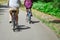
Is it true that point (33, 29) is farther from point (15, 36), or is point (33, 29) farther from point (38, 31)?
point (15, 36)

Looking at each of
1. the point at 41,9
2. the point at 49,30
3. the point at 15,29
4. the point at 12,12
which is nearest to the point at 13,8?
the point at 12,12

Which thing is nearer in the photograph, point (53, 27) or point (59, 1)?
point (53, 27)

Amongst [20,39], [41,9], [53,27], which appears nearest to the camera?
[20,39]

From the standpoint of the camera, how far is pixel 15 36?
34.7ft

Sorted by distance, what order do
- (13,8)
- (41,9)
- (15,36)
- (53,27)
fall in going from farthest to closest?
(41,9) → (53,27) → (13,8) → (15,36)


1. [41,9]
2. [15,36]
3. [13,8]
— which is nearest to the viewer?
[15,36]

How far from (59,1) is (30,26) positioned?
15.9ft

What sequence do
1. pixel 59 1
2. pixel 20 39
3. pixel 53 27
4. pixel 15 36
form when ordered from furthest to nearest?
1. pixel 59 1
2. pixel 53 27
3. pixel 15 36
4. pixel 20 39

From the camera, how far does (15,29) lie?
467 inches

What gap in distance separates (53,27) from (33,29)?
930 millimetres

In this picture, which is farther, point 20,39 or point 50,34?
point 50,34

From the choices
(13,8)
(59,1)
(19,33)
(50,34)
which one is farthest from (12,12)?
(59,1)

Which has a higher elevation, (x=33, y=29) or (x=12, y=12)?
(x=12, y=12)

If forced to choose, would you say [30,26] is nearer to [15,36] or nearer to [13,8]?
[13,8]
